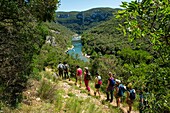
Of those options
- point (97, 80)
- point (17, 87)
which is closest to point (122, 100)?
point (97, 80)

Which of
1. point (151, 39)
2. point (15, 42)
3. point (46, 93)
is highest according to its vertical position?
point (151, 39)

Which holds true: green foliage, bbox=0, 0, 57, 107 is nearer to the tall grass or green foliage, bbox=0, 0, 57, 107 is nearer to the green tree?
the tall grass

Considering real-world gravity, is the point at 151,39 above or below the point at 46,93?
above

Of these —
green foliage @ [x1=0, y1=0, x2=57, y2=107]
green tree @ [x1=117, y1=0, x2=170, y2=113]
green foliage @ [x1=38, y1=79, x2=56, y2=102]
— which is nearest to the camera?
green tree @ [x1=117, y1=0, x2=170, y2=113]

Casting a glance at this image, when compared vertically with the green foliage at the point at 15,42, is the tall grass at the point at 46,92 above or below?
below

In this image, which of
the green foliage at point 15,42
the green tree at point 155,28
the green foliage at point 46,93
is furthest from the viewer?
the green foliage at point 46,93

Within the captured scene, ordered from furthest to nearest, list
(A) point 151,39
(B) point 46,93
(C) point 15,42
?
(B) point 46,93 → (C) point 15,42 → (A) point 151,39

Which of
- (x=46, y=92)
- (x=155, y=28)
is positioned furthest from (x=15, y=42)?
(x=155, y=28)

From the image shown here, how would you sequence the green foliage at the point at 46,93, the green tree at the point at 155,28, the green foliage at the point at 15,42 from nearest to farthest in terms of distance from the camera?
the green tree at the point at 155,28 < the green foliage at the point at 15,42 < the green foliage at the point at 46,93

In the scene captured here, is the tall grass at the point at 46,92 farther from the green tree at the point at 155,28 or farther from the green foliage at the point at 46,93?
the green tree at the point at 155,28

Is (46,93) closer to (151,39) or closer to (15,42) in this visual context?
(15,42)

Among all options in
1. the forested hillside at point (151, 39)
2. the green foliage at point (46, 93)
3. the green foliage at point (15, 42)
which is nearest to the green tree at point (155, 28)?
the forested hillside at point (151, 39)

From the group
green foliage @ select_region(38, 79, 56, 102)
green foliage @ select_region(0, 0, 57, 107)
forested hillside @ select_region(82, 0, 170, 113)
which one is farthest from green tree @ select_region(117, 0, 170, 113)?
green foliage @ select_region(38, 79, 56, 102)

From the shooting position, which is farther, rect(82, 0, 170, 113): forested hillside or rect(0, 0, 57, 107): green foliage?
rect(0, 0, 57, 107): green foliage
